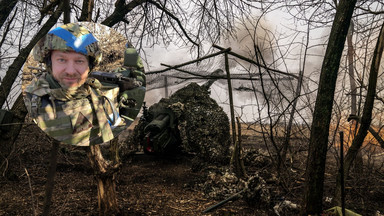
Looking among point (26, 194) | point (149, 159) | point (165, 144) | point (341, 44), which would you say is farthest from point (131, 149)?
point (341, 44)

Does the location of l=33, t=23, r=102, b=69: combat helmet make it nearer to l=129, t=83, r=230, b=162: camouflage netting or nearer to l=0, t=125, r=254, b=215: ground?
l=0, t=125, r=254, b=215: ground

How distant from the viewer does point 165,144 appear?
634cm

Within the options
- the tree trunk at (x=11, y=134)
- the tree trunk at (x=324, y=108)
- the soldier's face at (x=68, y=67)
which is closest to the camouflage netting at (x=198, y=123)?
the tree trunk at (x=324, y=108)

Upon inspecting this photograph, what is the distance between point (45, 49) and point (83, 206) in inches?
A: 109

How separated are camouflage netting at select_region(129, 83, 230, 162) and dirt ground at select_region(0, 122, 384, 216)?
0.49 m

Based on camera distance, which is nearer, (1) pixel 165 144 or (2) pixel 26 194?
(2) pixel 26 194

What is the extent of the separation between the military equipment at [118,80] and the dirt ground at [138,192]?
73.7 inches

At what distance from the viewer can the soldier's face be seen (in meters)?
1.63

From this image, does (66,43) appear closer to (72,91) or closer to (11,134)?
(72,91)

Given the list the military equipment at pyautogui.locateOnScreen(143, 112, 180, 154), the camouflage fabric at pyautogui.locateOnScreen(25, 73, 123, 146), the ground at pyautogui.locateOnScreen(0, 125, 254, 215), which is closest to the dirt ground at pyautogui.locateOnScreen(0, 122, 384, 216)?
the ground at pyautogui.locateOnScreen(0, 125, 254, 215)

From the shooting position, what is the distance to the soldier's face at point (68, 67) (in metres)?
1.63

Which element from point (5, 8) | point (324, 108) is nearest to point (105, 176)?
point (324, 108)

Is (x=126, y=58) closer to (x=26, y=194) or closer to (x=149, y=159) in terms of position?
(x=26, y=194)

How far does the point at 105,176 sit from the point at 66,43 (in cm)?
161
